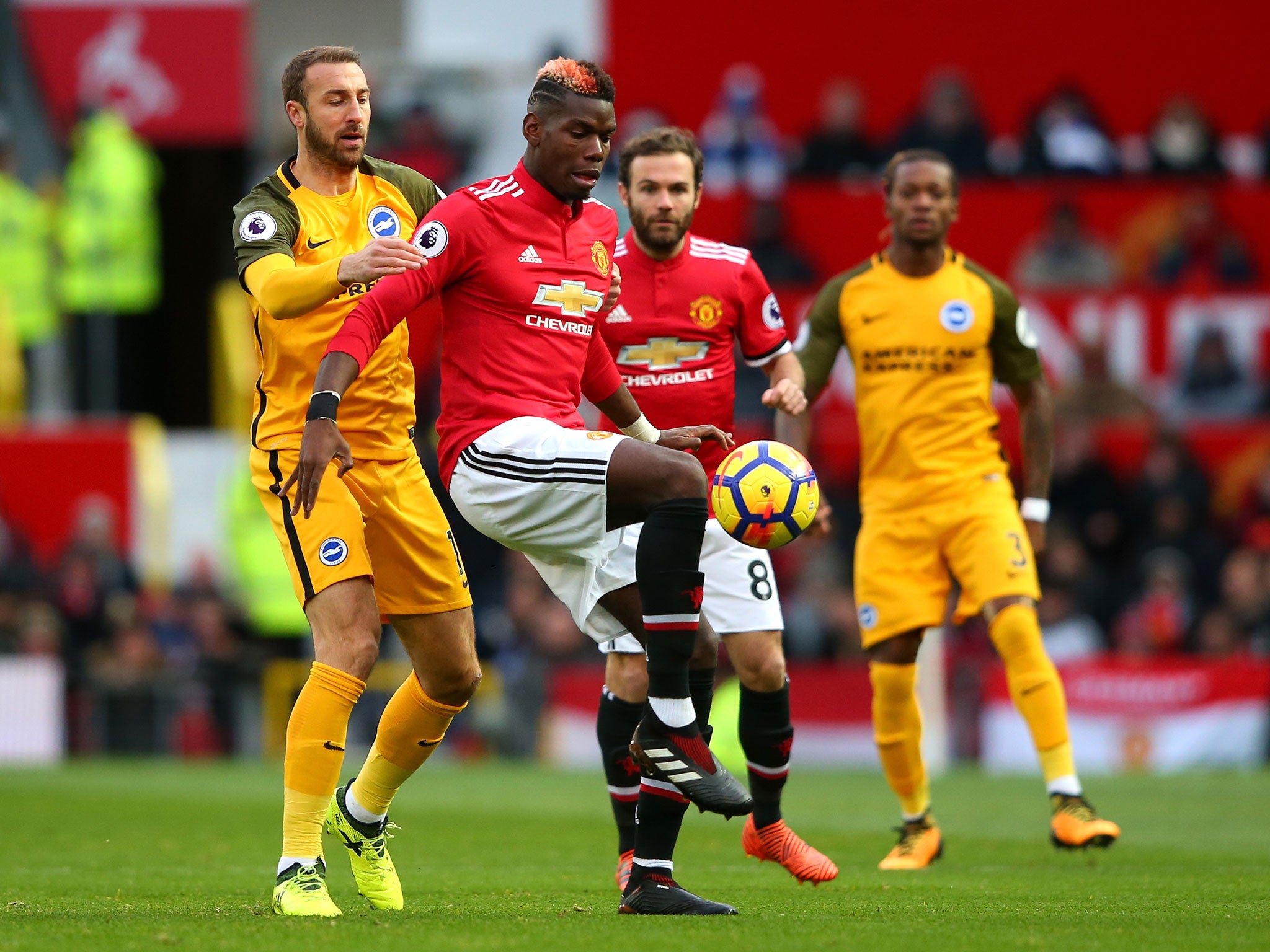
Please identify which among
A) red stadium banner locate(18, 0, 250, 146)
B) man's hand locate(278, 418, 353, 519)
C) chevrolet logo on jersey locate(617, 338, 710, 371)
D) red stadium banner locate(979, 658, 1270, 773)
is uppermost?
red stadium banner locate(18, 0, 250, 146)

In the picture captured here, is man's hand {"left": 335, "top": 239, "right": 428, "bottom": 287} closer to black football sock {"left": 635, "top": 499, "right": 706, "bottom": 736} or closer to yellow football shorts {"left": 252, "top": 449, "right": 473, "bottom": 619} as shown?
yellow football shorts {"left": 252, "top": 449, "right": 473, "bottom": 619}

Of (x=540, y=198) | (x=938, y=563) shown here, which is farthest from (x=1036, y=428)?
(x=540, y=198)

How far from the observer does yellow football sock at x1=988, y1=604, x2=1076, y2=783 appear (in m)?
8.65

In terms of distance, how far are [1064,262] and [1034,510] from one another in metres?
9.52

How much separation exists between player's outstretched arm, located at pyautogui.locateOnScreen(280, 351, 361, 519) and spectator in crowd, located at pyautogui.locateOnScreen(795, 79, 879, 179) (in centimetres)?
1461

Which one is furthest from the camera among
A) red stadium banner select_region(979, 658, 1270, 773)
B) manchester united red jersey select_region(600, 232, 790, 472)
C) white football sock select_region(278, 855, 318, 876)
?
red stadium banner select_region(979, 658, 1270, 773)

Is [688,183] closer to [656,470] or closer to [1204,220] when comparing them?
[656,470]

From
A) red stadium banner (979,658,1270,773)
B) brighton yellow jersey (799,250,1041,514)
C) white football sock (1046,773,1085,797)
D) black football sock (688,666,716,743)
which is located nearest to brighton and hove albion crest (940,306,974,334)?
brighton yellow jersey (799,250,1041,514)

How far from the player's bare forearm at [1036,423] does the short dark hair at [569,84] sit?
129 inches

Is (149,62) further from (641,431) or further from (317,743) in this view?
(317,743)

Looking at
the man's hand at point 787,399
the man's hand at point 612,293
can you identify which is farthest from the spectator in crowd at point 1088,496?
the man's hand at point 612,293

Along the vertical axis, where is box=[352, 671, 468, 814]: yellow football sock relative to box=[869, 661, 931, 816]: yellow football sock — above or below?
above

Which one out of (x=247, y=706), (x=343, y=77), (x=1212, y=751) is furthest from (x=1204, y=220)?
(x=343, y=77)

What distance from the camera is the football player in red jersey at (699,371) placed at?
306 inches
